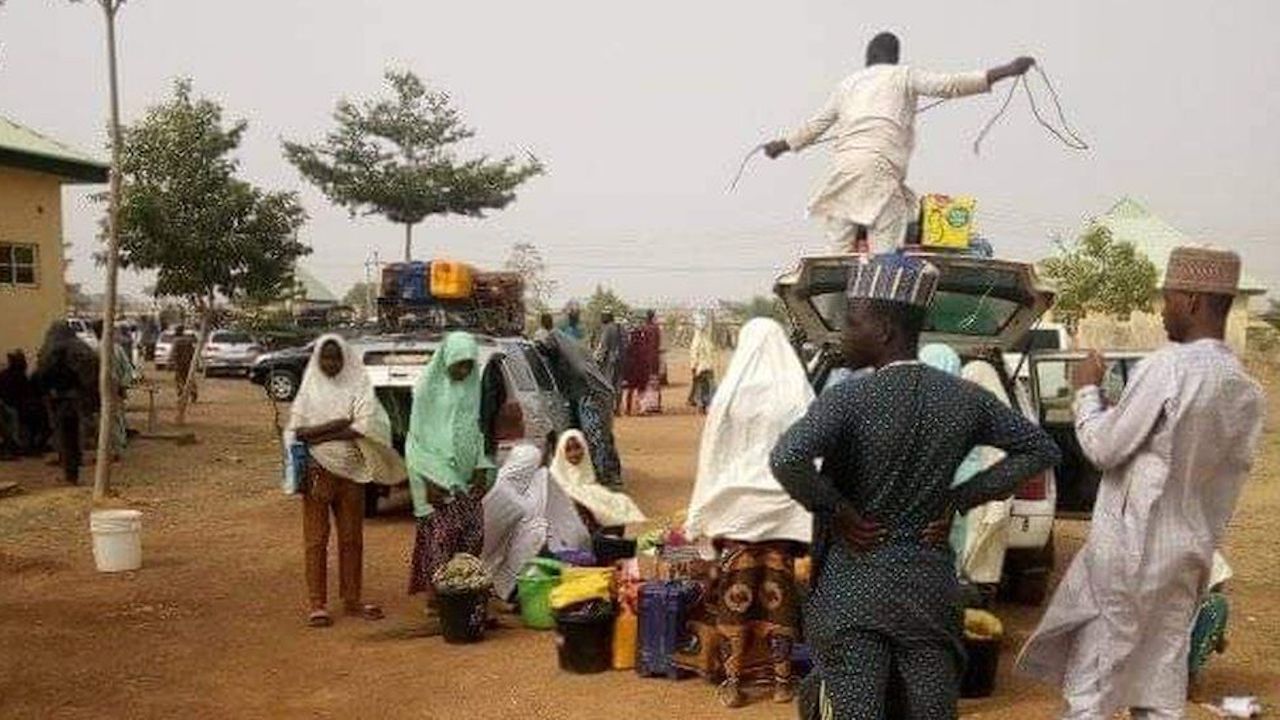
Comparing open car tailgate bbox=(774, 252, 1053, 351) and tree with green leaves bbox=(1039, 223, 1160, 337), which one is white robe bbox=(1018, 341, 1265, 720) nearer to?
open car tailgate bbox=(774, 252, 1053, 351)

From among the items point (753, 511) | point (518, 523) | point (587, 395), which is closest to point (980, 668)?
point (753, 511)

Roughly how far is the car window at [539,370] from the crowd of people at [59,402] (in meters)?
4.29

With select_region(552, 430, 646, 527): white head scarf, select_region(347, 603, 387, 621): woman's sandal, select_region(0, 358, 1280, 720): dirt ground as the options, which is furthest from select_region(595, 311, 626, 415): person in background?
select_region(347, 603, 387, 621): woman's sandal

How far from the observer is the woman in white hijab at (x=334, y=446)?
6.85 m

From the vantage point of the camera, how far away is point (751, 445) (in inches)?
220

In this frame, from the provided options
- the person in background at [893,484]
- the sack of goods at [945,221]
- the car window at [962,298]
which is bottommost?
the person in background at [893,484]

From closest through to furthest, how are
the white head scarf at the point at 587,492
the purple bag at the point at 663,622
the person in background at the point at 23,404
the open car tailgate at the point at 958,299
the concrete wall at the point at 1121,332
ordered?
1. the purple bag at the point at 663,622
2. the open car tailgate at the point at 958,299
3. the white head scarf at the point at 587,492
4. the person in background at the point at 23,404
5. the concrete wall at the point at 1121,332

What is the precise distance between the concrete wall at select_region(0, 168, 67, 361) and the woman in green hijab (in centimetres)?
1164

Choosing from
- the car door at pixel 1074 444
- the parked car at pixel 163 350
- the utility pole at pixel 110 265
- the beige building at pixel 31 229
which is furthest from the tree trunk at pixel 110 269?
the parked car at pixel 163 350

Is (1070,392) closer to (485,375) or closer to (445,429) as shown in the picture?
(485,375)

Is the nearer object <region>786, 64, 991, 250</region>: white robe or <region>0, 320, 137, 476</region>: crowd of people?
<region>786, 64, 991, 250</region>: white robe

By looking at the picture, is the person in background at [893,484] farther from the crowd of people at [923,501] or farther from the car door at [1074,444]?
the car door at [1074,444]

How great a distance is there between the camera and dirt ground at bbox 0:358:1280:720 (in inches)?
216

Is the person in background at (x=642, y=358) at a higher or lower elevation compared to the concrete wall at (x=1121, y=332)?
lower
